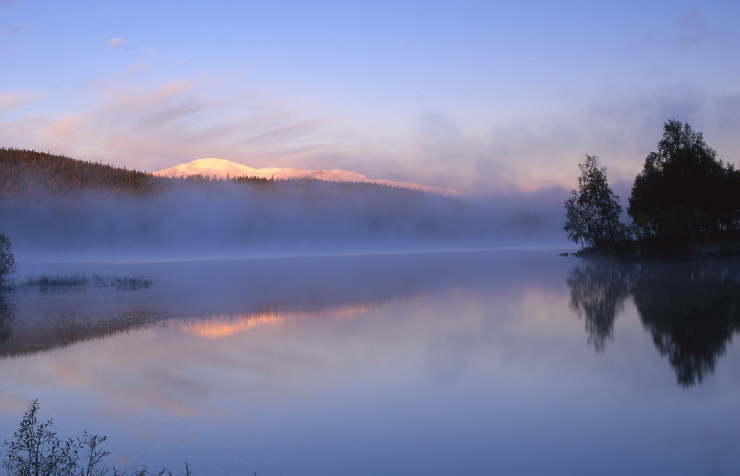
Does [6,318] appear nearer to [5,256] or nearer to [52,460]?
[5,256]

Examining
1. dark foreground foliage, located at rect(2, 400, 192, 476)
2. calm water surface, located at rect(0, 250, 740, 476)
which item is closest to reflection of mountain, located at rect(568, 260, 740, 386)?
calm water surface, located at rect(0, 250, 740, 476)

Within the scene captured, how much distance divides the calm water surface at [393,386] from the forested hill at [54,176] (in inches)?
4891

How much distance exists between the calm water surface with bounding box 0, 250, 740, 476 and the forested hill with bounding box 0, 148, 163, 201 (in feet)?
408

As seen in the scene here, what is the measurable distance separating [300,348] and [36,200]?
5431 inches

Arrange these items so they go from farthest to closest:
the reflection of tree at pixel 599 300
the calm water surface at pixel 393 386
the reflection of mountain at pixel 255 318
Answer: the reflection of mountain at pixel 255 318
the reflection of tree at pixel 599 300
the calm water surface at pixel 393 386

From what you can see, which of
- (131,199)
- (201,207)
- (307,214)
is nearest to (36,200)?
(131,199)

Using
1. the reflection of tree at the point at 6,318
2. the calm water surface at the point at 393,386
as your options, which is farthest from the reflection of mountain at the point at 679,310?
the reflection of tree at the point at 6,318

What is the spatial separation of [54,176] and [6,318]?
435 feet

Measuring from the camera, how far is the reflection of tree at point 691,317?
40.1 feet

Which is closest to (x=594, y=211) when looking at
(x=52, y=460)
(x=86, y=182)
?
(x=52, y=460)

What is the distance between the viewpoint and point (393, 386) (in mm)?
10758

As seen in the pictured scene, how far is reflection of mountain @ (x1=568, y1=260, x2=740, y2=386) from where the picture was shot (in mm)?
12750

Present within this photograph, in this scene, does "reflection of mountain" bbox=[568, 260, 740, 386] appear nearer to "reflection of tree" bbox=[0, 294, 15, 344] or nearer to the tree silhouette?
"reflection of tree" bbox=[0, 294, 15, 344]

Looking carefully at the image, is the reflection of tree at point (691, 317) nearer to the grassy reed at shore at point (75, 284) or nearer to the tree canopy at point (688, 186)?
the tree canopy at point (688, 186)
